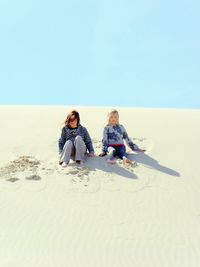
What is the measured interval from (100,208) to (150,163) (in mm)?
2068

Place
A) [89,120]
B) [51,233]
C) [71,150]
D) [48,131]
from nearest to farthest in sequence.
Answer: [51,233] < [71,150] < [48,131] < [89,120]

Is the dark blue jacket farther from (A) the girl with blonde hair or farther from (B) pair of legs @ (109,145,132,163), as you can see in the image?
(B) pair of legs @ (109,145,132,163)

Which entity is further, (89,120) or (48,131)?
(89,120)

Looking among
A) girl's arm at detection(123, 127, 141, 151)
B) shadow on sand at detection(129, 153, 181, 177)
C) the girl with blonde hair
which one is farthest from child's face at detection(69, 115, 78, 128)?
shadow on sand at detection(129, 153, 181, 177)

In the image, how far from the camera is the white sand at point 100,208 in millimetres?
5750

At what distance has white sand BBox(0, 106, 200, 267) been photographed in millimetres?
5750

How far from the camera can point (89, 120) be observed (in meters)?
13.5

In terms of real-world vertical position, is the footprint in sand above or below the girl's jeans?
below

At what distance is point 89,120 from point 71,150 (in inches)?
202

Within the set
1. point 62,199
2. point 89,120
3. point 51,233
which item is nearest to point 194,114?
point 89,120

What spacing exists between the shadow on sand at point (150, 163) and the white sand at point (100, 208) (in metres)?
0.02

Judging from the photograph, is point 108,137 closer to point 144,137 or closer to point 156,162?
point 156,162

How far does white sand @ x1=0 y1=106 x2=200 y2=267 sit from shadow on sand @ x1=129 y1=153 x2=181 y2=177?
0.02 m

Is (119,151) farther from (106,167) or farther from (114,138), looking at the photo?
(106,167)
